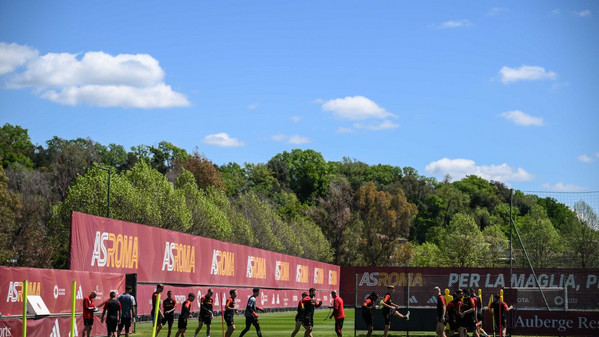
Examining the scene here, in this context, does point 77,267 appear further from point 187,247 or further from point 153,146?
point 153,146

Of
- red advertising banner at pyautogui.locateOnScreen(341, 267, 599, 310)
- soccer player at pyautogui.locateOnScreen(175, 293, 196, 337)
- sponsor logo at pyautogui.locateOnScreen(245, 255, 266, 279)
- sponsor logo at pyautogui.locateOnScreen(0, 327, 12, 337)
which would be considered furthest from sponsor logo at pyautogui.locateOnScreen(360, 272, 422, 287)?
sponsor logo at pyautogui.locateOnScreen(0, 327, 12, 337)

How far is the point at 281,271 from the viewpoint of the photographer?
57.6 meters

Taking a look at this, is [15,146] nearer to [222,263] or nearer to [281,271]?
[281,271]

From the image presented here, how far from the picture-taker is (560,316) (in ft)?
95.7

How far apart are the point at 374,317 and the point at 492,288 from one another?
25.7 meters

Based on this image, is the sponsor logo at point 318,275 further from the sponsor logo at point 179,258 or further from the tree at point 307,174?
the tree at point 307,174

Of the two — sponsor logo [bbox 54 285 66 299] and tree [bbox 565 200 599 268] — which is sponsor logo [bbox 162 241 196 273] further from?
tree [bbox 565 200 599 268]

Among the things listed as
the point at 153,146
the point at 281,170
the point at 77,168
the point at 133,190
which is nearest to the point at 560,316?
the point at 133,190

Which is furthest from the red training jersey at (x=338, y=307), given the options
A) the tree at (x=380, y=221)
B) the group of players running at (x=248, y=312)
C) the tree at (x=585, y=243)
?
the tree at (x=380, y=221)

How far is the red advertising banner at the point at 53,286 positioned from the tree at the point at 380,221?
8517 cm

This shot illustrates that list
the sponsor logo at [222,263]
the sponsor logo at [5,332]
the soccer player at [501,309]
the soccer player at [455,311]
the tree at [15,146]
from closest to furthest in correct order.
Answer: the sponsor logo at [5,332], the soccer player at [455,311], the soccer player at [501,309], the sponsor logo at [222,263], the tree at [15,146]

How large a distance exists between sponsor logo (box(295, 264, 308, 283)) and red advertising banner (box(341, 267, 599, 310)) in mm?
4823

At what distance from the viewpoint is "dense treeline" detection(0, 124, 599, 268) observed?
62281 mm

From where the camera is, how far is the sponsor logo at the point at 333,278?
244 ft
